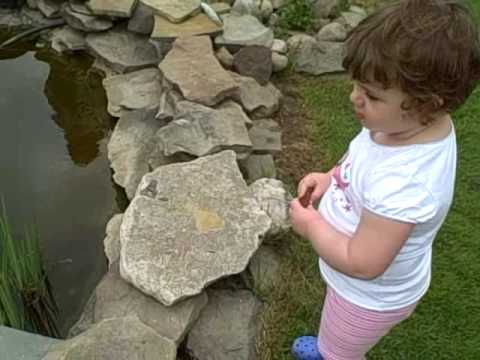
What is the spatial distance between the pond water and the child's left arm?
1.21 meters

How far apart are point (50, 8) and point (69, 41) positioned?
0.92 feet

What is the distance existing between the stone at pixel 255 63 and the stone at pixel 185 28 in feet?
0.72

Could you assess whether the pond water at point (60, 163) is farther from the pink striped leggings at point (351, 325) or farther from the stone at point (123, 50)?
the pink striped leggings at point (351, 325)

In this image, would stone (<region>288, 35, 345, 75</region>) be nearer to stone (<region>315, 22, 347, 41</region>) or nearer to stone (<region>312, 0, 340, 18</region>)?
stone (<region>315, 22, 347, 41</region>)

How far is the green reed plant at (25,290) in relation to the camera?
1890 mm

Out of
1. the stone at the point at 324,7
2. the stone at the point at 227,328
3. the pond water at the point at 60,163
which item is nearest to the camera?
the stone at the point at 227,328

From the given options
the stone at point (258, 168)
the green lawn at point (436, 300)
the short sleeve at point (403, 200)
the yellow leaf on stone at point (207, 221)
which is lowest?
the green lawn at point (436, 300)

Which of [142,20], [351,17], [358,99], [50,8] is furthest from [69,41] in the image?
[358,99]

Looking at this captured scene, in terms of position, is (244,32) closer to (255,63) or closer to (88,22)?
(255,63)

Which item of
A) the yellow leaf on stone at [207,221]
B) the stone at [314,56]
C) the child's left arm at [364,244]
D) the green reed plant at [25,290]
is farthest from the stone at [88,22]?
the child's left arm at [364,244]

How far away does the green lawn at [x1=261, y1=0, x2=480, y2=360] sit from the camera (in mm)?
2002

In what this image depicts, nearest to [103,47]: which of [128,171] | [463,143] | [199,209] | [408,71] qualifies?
[128,171]

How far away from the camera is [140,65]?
328 centimetres

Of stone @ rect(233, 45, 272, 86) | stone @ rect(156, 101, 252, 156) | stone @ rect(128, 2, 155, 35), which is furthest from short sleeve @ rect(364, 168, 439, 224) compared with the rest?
stone @ rect(128, 2, 155, 35)
